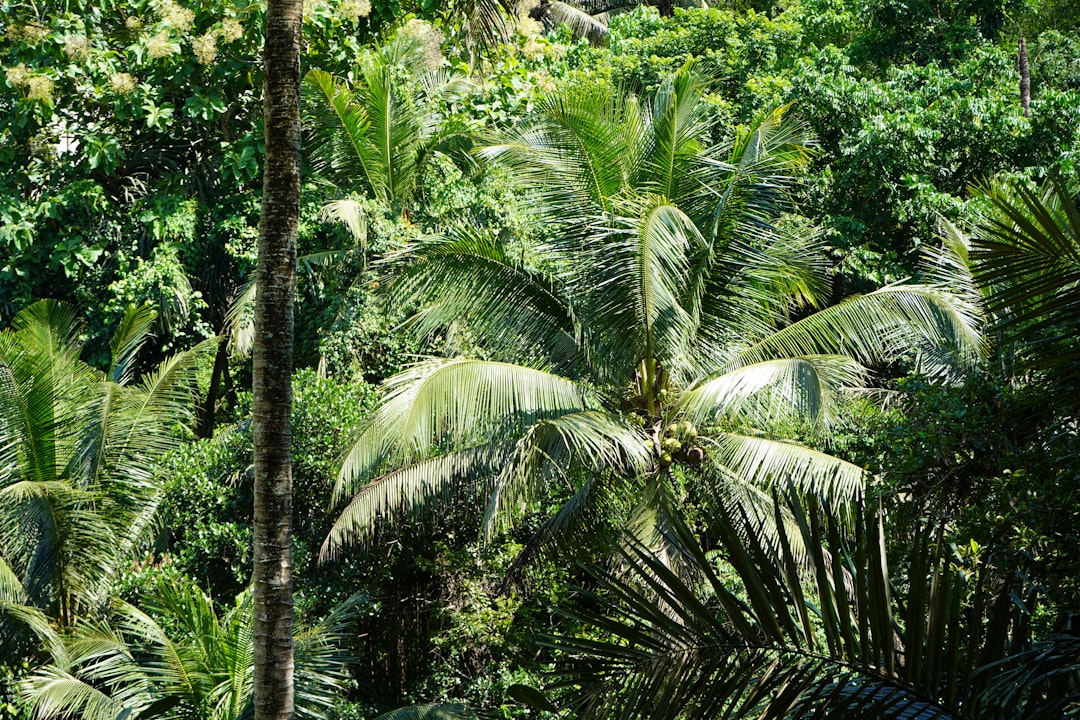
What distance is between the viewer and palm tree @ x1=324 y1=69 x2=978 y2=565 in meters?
9.12

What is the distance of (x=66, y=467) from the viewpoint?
10719 mm

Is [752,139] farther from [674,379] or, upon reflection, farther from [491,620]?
[491,620]

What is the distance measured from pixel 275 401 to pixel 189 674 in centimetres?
363

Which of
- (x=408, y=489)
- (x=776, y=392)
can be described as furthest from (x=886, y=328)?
(x=408, y=489)

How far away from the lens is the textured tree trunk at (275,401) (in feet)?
21.3

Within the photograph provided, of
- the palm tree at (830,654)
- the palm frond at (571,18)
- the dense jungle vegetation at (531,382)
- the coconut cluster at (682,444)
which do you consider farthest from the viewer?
the palm frond at (571,18)

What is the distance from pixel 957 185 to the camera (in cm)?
1580

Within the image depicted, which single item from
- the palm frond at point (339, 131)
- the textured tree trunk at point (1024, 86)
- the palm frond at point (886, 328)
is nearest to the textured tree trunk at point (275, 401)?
the palm frond at point (886, 328)

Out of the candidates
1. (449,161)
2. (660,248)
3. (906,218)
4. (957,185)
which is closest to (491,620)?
(660,248)

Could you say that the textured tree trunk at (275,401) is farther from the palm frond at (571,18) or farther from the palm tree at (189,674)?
the palm frond at (571,18)

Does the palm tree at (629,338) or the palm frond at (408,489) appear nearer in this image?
the palm tree at (629,338)

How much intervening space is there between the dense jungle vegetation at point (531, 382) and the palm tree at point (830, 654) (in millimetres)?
18

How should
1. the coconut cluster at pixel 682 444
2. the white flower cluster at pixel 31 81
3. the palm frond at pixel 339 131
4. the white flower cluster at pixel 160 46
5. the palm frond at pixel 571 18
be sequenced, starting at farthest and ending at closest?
the palm frond at pixel 571 18, the white flower cluster at pixel 160 46, the white flower cluster at pixel 31 81, the palm frond at pixel 339 131, the coconut cluster at pixel 682 444

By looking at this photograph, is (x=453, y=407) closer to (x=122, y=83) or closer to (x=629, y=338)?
(x=629, y=338)
